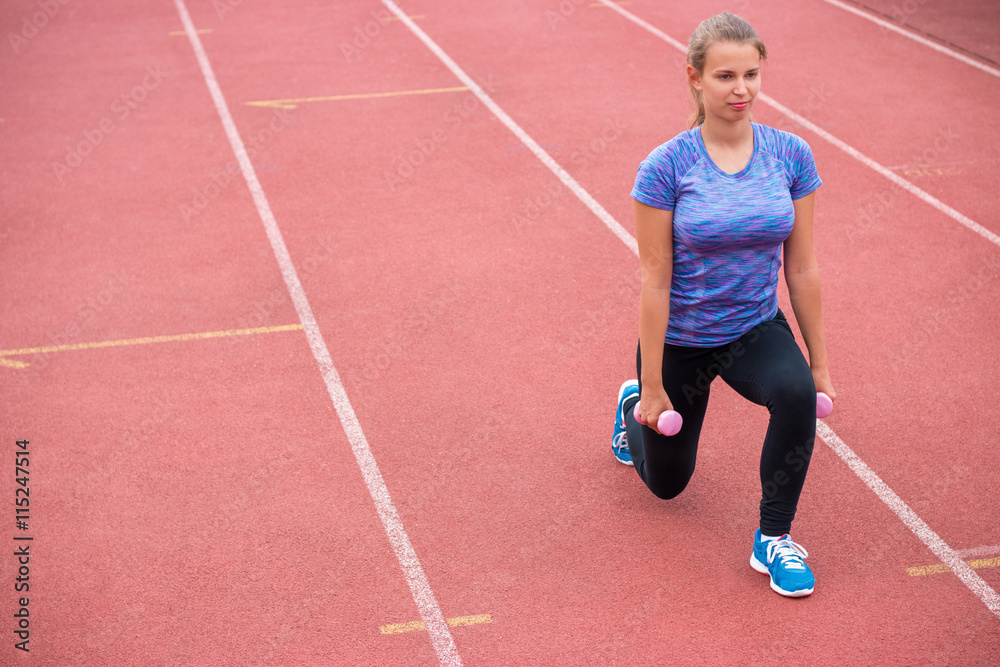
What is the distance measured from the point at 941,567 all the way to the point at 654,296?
6.24 ft

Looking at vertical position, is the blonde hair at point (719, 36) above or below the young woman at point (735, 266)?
above

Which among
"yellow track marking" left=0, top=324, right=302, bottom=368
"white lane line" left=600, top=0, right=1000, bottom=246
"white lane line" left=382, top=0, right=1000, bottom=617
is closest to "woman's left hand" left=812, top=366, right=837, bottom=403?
"white lane line" left=382, top=0, right=1000, bottom=617

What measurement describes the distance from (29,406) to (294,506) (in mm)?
2041

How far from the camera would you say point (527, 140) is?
10047 millimetres

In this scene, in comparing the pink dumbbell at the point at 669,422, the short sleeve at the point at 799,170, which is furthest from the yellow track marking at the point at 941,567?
the short sleeve at the point at 799,170

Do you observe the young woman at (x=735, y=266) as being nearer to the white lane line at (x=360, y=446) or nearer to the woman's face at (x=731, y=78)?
the woman's face at (x=731, y=78)

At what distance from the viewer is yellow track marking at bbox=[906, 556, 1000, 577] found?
4.46m

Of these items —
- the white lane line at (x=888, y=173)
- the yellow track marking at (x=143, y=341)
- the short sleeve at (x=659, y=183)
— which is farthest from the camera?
the white lane line at (x=888, y=173)

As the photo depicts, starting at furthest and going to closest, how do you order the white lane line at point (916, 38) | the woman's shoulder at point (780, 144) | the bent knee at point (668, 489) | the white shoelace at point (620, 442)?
1. the white lane line at point (916, 38)
2. the white shoelace at point (620, 442)
3. the bent knee at point (668, 489)
4. the woman's shoulder at point (780, 144)

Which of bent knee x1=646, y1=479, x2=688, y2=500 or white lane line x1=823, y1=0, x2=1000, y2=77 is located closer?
bent knee x1=646, y1=479, x2=688, y2=500

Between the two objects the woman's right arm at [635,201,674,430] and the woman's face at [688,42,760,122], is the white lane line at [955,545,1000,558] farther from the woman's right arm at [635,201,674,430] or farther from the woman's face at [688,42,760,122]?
the woman's face at [688,42,760,122]

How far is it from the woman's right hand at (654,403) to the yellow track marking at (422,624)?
1121 millimetres

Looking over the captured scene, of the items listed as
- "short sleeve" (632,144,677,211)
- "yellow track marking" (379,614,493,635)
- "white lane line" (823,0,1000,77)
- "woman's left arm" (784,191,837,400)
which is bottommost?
"white lane line" (823,0,1000,77)

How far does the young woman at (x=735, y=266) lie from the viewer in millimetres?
3896
